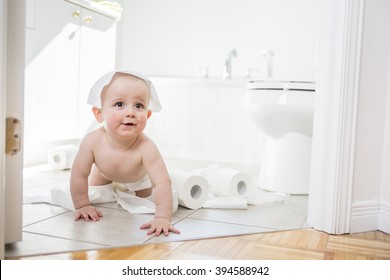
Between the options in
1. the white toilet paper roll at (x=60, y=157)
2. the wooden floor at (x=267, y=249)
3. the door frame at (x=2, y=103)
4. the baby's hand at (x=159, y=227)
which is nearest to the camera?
the door frame at (x=2, y=103)

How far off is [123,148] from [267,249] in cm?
53

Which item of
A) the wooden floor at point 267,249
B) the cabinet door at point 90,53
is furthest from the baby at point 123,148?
the cabinet door at point 90,53

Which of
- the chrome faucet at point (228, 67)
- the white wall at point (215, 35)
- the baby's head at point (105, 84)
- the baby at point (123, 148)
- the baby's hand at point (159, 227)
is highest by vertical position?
the white wall at point (215, 35)

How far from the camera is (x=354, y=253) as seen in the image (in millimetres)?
1084

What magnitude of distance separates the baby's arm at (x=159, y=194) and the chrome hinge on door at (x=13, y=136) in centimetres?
40

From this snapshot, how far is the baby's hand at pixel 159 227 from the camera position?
3.75 feet

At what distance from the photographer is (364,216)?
1.27 m

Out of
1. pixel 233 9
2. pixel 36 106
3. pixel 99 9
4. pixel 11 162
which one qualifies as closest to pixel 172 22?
pixel 233 9

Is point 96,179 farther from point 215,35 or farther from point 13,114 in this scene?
point 215,35

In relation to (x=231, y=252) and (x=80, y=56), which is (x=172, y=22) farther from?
(x=231, y=252)

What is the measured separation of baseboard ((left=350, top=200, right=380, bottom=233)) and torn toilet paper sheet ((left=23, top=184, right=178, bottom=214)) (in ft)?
1.76

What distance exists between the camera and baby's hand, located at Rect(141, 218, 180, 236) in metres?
1.14

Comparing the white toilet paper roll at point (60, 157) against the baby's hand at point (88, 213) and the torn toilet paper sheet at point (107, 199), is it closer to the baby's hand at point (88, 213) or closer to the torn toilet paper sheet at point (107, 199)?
the torn toilet paper sheet at point (107, 199)

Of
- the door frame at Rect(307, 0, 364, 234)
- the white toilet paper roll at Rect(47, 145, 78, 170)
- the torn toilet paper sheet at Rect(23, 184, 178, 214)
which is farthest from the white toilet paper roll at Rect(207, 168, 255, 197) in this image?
the white toilet paper roll at Rect(47, 145, 78, 170)
